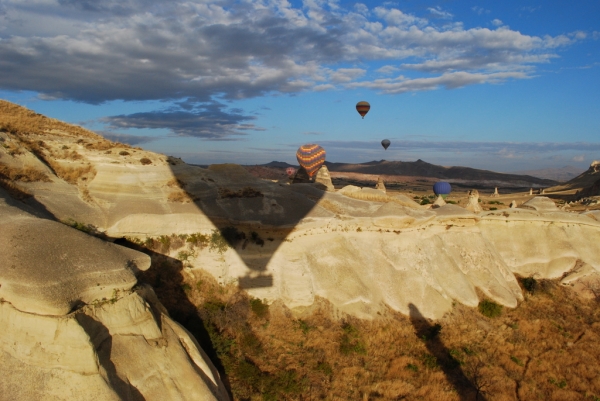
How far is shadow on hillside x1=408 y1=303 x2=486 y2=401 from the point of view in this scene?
14366mm

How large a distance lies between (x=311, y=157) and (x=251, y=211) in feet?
66.3

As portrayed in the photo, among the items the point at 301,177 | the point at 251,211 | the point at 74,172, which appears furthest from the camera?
the point at 301,177

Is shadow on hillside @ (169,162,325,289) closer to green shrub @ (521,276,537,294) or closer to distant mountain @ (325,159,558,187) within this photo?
green shrub @ (521,276,537,294)

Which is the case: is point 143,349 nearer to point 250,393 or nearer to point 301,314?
point 250,393

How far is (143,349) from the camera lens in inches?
369

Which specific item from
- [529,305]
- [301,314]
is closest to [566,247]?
[529,305]

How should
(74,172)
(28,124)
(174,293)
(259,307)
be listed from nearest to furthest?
(174,293)
(259,307)
(74,172)
(28,124)

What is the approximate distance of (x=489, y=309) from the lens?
2012 centimetres

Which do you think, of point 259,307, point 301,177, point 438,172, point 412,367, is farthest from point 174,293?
point 438,172

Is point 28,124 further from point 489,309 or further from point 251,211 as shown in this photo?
point 489,309

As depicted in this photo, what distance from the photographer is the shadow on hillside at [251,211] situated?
59.2ft

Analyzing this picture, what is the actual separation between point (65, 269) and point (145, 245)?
807 cm

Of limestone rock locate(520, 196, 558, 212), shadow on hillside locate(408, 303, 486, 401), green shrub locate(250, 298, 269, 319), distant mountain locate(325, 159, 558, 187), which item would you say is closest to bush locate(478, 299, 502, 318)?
shadow on hillside locate(408, 303, 486, 401)

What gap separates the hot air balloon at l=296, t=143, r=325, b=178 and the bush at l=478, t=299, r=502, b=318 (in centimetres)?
2066
